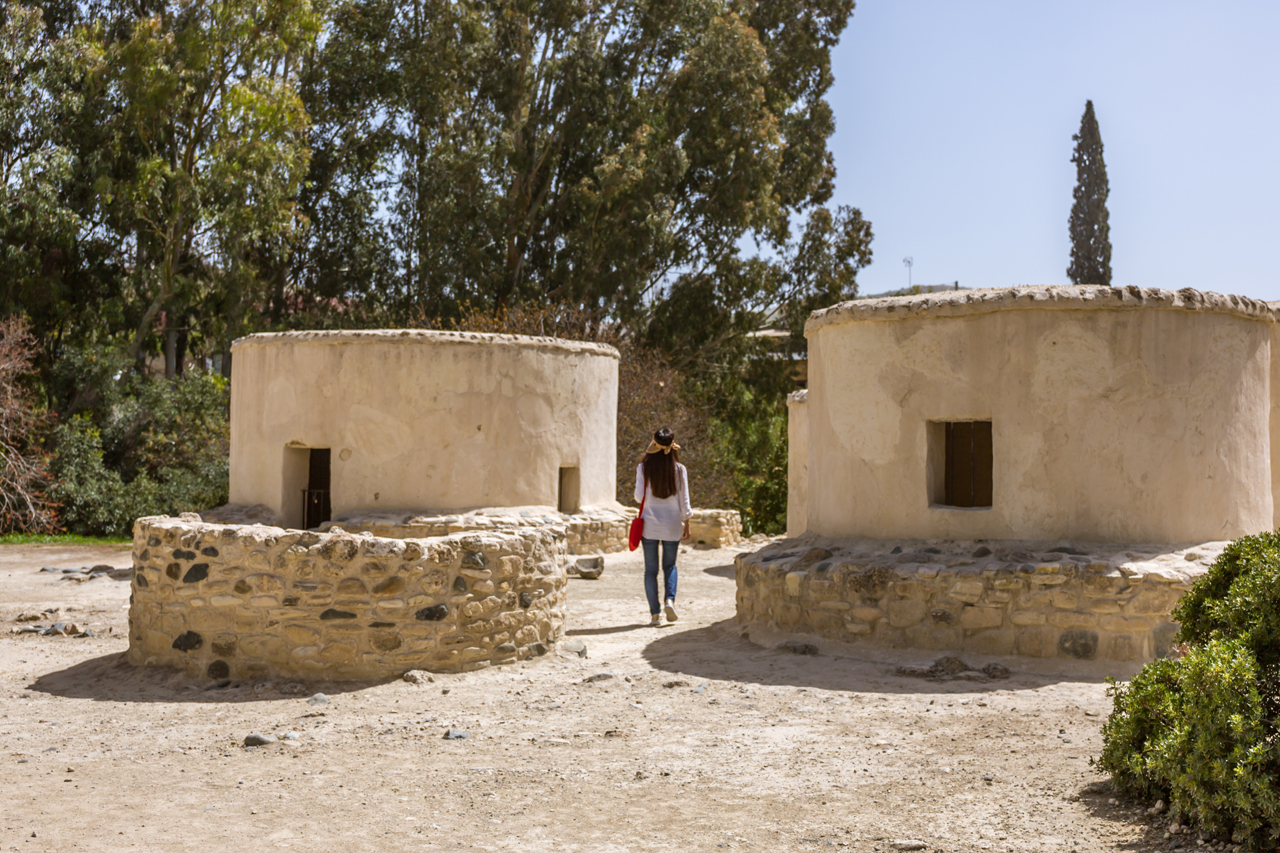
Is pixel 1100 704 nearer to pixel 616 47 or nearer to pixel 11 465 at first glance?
pixel 11 465

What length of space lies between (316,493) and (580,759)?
377 inches

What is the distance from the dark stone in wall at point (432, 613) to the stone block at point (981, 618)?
3318mm

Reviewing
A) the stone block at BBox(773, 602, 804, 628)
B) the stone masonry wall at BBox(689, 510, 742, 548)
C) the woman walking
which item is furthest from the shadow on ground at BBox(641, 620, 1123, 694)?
the stone masonry wall at BBox(689, 510, 742, 548)

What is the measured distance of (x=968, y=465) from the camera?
27.5 ft

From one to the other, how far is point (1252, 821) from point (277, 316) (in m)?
26.7

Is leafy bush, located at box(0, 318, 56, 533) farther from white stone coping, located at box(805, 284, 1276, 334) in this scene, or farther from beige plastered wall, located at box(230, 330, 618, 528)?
white stone coping, located at box(805, 284, 1276, 334)

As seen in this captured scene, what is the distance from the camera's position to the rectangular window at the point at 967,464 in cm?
831

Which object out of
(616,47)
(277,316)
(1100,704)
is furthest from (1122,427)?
(277,316)

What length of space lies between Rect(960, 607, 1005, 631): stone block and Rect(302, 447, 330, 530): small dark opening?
885 centimetres

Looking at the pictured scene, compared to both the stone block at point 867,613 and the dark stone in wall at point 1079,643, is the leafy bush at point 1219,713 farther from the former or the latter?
the stone block at point 867,613

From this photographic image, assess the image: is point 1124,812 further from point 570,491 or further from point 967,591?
point 570,491

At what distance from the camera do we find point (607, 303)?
25750 mm

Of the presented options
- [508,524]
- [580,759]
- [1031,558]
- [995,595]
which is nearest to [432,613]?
[580,759]

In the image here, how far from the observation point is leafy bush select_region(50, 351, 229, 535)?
19.3 metres
